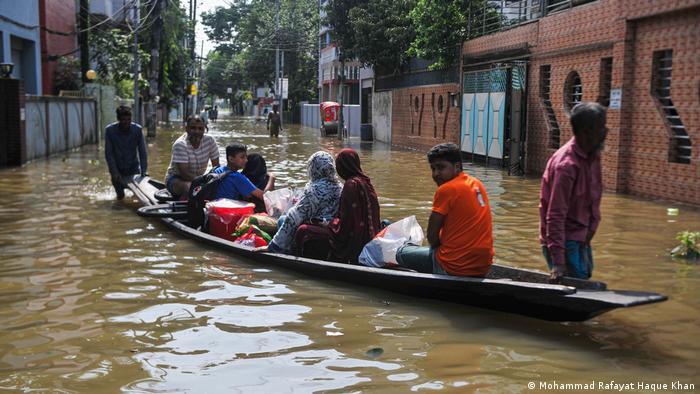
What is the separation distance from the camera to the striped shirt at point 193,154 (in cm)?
1173

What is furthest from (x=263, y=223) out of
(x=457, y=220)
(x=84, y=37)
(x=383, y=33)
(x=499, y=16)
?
(x=383, y=33)

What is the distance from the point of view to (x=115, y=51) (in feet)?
120

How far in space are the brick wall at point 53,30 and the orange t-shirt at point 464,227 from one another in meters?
25.2

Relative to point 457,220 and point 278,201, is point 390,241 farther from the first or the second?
point 278,201

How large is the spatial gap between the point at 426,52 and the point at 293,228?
824 inches

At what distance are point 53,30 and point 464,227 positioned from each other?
2784 cm

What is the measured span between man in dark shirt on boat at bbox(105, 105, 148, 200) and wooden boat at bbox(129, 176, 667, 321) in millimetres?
5219

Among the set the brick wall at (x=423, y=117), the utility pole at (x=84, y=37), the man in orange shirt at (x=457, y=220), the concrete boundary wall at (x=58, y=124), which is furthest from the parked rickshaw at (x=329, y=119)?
the man in orange shirt at (x=457, y=220)

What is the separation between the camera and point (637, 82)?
50.4ft

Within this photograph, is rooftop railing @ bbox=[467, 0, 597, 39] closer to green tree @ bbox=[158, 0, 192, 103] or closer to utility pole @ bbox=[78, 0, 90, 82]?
utility pole @ bbox=[78, 0, 90, 82]

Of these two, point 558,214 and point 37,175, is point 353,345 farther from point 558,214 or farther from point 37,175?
point 37,175

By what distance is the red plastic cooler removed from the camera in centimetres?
936

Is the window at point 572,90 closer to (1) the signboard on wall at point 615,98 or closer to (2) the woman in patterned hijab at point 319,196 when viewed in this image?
(1) the signboard on wall at point 615,98

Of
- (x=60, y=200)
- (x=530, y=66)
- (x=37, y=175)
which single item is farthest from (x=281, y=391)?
(x=530, y=66)
